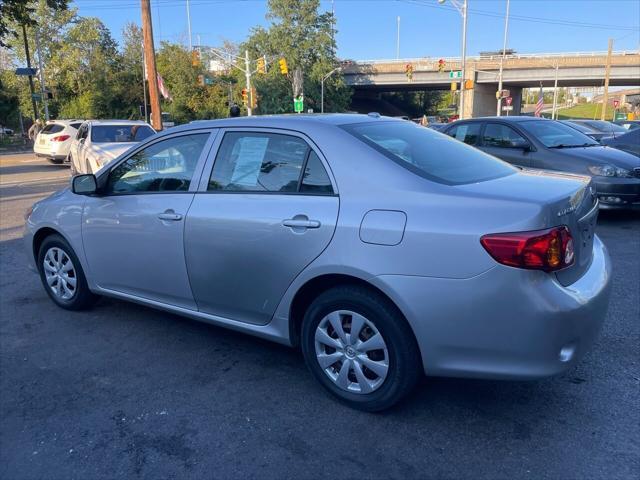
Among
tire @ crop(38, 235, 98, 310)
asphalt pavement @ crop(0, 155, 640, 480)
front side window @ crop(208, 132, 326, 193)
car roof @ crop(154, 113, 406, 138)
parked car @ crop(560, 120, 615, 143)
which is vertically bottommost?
asphalt pavement @ crop(0, 155, 640, 480)

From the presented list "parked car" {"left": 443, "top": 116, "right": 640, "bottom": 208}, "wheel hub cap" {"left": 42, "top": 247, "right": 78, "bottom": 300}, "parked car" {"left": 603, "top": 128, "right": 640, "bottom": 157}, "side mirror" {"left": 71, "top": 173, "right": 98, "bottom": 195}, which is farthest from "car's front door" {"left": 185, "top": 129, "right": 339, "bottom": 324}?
"parked car" {"left": 603, "top": 128, "right": 640, "bottom": 157}

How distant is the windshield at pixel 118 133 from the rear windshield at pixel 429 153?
Result: 11.1 meters

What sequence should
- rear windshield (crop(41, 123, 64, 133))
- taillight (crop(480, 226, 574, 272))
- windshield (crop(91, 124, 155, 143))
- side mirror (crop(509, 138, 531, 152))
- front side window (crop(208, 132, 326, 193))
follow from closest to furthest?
taillight (crop(480, 226, 574, 272))
front side window (crop(208, 132, 326, 193))
side mirror (crop(509, 138, 531, 152))
windshield (crop(91, 124, 155, 143))
rear windshield (crop(41, 123, 64, 133))

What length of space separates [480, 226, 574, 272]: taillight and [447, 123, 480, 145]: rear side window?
22.3ft

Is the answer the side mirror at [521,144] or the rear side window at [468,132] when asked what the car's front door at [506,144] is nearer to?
the side mirror at [521,144]

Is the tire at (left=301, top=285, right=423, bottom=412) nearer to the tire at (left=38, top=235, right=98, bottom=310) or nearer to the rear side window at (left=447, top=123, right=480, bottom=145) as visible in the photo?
the tire at (left=38, top=235, right=98, bottom=310)

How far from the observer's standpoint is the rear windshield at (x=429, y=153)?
10.2 feet

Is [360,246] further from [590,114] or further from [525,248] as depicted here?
[590,114]

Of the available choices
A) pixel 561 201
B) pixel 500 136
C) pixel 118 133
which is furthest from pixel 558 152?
pixel 118 133

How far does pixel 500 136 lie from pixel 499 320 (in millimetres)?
6772

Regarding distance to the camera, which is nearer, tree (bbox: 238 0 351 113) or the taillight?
the taillight

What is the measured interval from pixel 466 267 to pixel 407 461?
1000 mm

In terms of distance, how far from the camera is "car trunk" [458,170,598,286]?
2.65 metres

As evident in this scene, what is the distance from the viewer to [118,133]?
13781 millimetres
